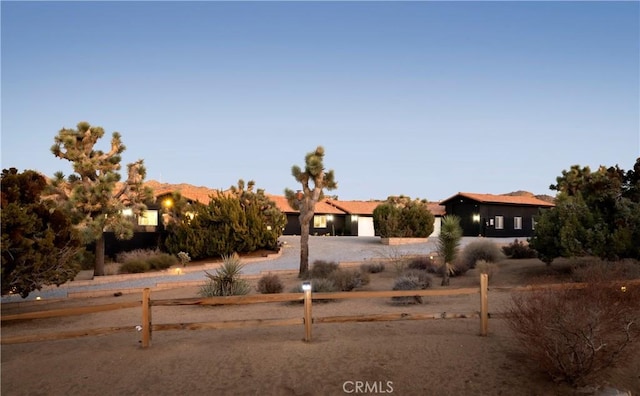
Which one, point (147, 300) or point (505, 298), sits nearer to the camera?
point (147, 300)

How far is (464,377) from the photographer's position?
7285 millimetres

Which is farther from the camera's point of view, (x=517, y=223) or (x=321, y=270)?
(x=517, y=223)

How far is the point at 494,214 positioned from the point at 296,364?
41373 mm

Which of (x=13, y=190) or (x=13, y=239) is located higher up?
(x=13, y=190)

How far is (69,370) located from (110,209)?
553 inches

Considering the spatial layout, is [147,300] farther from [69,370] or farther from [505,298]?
[505,298]

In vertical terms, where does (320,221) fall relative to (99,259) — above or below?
above

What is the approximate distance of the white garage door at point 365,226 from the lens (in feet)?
173

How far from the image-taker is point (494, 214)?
150ft

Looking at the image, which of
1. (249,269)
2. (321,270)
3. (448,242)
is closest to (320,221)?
(249,269)

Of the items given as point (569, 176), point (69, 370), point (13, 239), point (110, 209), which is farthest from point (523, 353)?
point (569, 176)

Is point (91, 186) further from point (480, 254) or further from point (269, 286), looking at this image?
point (480, 254)

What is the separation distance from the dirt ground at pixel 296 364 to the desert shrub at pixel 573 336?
249 millimetres

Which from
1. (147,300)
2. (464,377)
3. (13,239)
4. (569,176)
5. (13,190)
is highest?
(569,176)
